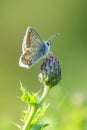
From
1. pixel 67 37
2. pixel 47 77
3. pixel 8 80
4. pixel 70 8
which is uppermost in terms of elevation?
pixel 70 8

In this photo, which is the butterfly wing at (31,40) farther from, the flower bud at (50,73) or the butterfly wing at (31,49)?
the flower bud at (50,73)

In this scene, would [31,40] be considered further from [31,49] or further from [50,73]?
[50,73]

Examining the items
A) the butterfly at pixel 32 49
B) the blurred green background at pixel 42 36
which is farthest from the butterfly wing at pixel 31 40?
the blurred green background at pixel 42 36

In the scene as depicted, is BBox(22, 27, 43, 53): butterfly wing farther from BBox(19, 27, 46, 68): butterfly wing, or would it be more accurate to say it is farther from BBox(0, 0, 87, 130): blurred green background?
BBox(0, 0, 87, 130): blurred green background

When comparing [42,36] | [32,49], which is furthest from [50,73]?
[42,36]

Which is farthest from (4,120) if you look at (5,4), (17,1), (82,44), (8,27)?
(17,1)

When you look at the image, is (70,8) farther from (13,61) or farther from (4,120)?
(4,120)

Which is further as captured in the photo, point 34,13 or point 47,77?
point 34,13
